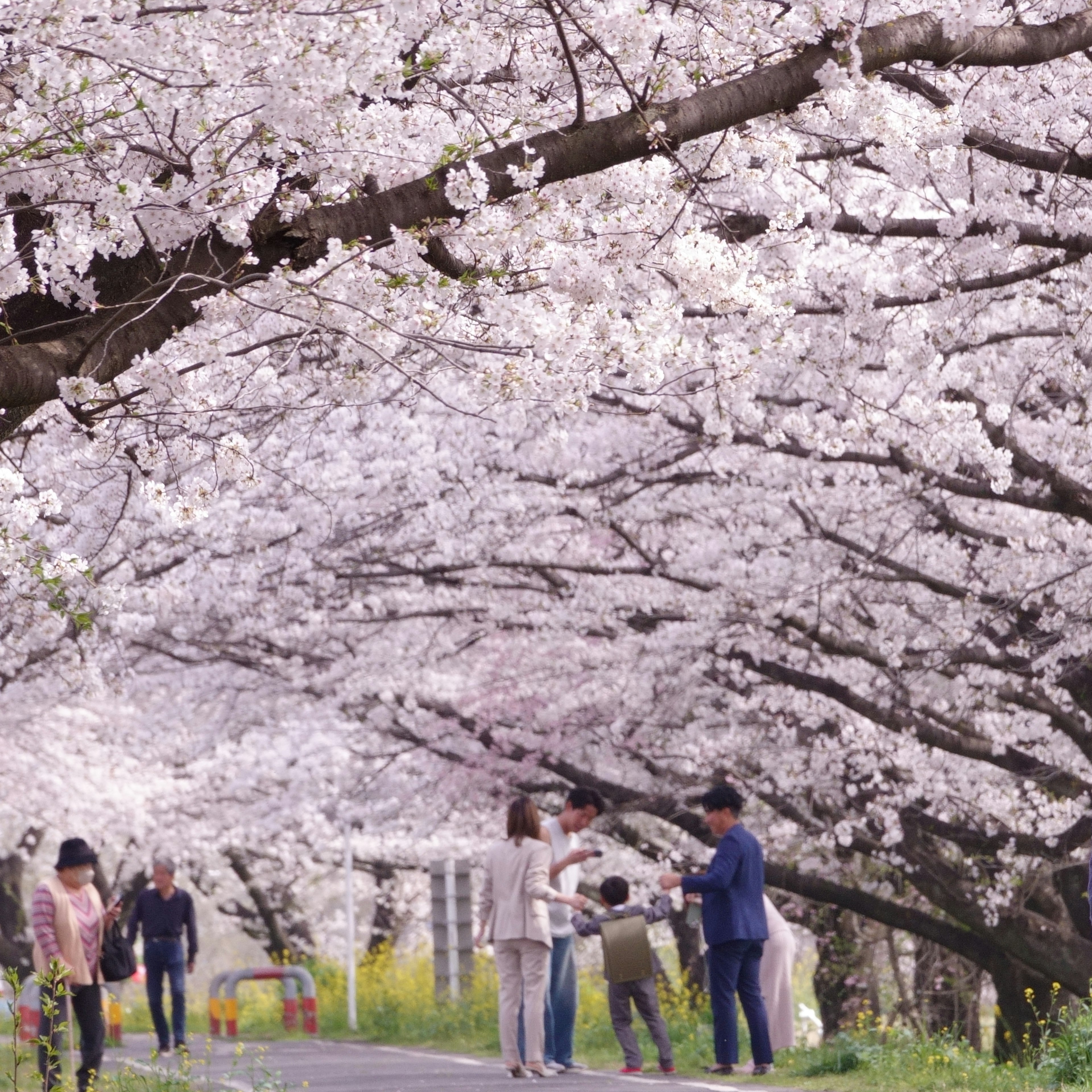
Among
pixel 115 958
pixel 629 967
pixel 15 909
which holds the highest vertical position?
pixel 15 909

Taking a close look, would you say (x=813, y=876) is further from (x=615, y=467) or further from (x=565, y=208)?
(x=565, y=208)

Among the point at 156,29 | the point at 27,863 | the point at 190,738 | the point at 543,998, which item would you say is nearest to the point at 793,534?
the point at 543,998

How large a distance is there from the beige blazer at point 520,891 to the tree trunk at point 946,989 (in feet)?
28.4

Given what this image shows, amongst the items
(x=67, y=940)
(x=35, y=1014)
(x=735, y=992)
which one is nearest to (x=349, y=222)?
(x=67, y=940)

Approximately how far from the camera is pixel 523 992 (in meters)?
10.6

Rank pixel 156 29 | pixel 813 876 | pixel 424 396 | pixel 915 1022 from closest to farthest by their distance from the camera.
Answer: pixel 156 29 < pixel 424 396 < pixel 813 876 < pixel 915 1022

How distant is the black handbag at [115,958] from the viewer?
10594 millimetres

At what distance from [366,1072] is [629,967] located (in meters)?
2.30

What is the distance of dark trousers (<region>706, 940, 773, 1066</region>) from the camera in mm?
9961

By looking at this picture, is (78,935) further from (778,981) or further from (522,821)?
(778,981)

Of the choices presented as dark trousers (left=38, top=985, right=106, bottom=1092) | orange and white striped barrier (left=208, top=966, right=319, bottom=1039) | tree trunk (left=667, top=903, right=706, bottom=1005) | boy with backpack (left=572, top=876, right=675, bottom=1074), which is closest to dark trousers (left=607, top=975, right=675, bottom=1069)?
boy with backpack (left=572, top=876, right=675, bottom=1074)

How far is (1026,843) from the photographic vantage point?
13719mm

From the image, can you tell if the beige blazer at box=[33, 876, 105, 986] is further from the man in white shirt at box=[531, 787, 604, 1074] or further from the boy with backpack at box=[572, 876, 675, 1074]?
the boy with backpack at box=[572, 876, 675, 1074]

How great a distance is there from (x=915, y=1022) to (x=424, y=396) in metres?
9.70
